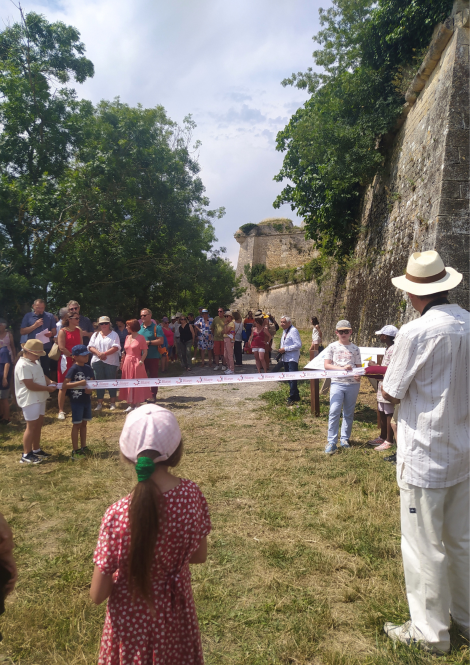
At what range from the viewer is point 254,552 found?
3.42 m

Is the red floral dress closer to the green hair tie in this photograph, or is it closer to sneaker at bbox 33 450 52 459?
the green hair tie

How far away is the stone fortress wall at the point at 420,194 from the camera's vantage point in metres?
7.45

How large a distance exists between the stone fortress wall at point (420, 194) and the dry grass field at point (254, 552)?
3.91 metres

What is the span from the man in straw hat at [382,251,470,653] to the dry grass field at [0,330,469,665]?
221 millimetres

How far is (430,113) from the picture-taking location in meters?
8.61

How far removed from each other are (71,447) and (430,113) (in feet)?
28.7

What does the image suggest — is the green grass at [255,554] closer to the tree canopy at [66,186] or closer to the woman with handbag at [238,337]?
the tree canopy at [66,186]

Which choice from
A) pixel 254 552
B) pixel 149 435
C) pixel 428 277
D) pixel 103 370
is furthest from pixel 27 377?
pixel 428 277

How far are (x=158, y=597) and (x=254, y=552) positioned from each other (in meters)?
1.96

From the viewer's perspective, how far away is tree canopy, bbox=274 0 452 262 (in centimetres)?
989

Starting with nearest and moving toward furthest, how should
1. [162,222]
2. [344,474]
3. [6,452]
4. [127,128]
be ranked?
1. [344,474]
2. [6,452]
3. [127,128]
4. [162,222]

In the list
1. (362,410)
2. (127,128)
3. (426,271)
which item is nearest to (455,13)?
(362,410)

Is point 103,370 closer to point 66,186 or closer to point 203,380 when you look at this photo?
point 203,380

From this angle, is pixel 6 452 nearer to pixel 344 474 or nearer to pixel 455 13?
pixel 344 474
